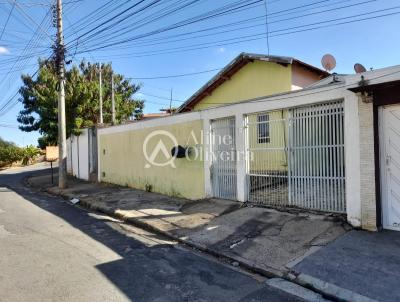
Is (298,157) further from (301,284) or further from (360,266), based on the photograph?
(301,284)

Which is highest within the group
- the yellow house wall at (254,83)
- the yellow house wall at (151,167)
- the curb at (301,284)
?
the yellow house wall at (254,83)

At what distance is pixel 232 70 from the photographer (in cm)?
1573

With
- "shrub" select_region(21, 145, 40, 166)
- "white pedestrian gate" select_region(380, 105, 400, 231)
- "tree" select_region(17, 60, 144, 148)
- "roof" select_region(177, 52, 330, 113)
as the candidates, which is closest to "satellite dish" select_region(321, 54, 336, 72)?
"roof" select_region(177, 52, 330, 113)

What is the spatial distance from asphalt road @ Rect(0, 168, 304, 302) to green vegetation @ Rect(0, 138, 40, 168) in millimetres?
28508

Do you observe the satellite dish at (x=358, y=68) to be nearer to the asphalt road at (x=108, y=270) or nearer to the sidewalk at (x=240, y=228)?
the sidewalk at (x=240, y=228)

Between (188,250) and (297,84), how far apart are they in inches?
373

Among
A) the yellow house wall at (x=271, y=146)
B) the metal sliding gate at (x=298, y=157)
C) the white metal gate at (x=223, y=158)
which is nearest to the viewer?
the metal sliding gate at (x=298, y=157)

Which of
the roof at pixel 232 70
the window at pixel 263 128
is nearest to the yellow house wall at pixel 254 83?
the roof at pixel 232 70

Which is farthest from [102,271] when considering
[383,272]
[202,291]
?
[383,272]

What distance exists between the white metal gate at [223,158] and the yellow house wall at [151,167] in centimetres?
55

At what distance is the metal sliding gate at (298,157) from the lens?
703cm

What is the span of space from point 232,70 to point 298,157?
8.91 metres

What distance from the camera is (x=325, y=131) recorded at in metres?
7.18

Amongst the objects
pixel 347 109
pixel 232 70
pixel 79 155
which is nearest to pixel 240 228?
pixel 347 109
